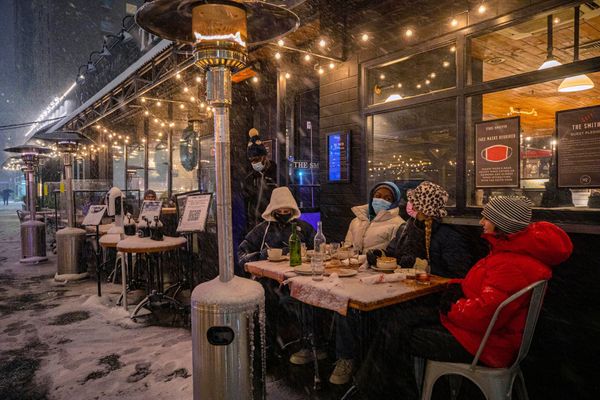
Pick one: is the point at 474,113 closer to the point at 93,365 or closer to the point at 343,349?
the point at 343,349

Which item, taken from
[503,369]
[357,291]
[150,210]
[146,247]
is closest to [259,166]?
[150,210]

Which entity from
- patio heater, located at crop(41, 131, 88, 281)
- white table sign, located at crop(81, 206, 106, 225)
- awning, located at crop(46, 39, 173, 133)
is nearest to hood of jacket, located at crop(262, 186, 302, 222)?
awning, located at crop(46, 39, 173, 133)

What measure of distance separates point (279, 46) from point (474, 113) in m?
3.03

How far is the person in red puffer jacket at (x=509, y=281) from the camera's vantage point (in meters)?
2.40

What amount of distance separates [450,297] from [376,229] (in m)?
1.96

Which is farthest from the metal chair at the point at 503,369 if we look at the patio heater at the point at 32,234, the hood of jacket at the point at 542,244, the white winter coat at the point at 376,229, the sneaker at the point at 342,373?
the patio heater at the point at 32,234

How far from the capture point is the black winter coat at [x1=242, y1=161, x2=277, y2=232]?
7.13 meters

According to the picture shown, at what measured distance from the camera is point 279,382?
378 centimetres

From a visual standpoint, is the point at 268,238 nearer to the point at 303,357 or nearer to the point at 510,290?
the point at 303,357

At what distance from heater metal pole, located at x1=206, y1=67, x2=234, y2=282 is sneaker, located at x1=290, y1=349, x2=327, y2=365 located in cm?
175

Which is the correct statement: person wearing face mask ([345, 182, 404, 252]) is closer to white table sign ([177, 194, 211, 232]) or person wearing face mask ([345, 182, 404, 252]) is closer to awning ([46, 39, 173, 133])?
white table sign ([177, 194, 211, 232])

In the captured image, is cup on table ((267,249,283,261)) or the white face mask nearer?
cup on table ((267,249,283,261))

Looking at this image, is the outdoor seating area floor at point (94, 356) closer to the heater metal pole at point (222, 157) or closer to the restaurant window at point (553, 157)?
the heater metal pole at point (222, 157)

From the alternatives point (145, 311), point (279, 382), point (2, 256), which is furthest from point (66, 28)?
point (279, 382)
